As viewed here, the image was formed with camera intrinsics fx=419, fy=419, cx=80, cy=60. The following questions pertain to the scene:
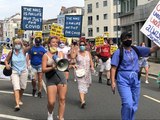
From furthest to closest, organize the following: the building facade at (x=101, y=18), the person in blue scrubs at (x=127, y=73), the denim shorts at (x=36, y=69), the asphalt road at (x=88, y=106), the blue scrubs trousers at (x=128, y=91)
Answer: the building facade at (x=101, y=18) → the denim shorts at (x=36, y=69) → the asphalt road at (x=88, y=106) → the person in blue scrubs at (x=127, y=73) → the blue scrubs trousers at (x=128, y=91)

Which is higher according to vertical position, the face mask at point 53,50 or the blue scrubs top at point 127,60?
the face mask at point 53,50

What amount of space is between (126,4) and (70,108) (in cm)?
3850

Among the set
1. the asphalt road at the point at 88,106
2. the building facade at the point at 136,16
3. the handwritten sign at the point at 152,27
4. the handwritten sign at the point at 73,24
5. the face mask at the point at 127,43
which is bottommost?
the asphalt road at the point at 88,106

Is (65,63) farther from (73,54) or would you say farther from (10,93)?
(10,93)

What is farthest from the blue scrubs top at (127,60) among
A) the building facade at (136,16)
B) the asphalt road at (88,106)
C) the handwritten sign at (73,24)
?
the building facade at (136,16)

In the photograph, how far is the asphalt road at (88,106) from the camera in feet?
29.9

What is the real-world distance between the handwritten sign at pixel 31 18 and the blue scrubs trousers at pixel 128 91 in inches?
570

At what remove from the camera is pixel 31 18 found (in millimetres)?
21891

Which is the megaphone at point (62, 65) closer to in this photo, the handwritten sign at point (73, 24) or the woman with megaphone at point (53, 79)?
the woman with megaphone at point (53, 79)

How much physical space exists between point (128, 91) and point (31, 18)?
50.0 ft

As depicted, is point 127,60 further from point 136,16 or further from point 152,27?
point 136,16

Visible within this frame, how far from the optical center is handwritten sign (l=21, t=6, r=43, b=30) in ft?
70.8

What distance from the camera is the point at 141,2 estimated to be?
42562mm

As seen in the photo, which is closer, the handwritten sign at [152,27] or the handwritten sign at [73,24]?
the handwritten sign at [152,27]
